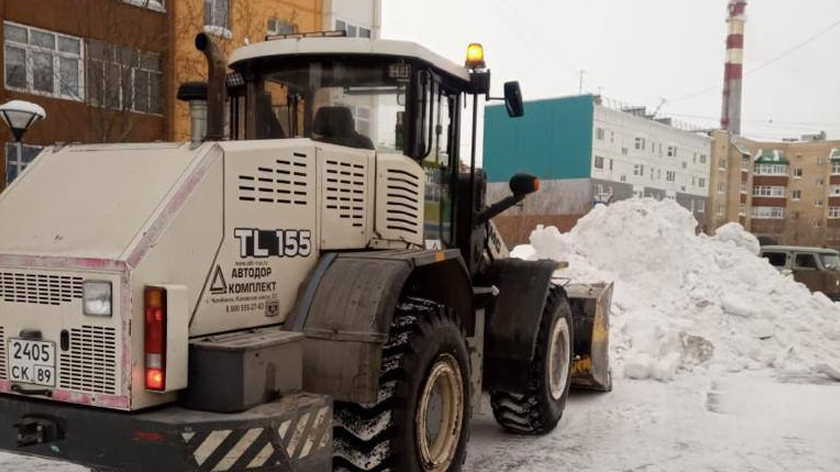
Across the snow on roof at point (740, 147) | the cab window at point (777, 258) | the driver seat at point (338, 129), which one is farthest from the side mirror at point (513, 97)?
the snow on roof at point (740, 147)

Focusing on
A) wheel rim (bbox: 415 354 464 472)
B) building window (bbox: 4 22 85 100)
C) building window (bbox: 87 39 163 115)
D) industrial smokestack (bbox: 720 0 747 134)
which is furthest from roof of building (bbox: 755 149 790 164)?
wheel rim (bbox: 415 354 464 472)

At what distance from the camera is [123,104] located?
14070mm

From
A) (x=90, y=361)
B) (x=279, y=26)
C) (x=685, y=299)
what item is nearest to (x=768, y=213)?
(x=279, y=26)

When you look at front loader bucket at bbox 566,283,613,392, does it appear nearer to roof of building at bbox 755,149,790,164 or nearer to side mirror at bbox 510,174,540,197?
side mirror at bbox 510,174,540,197

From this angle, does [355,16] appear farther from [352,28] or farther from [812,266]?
[812,266]

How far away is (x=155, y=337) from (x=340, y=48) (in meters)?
2.39

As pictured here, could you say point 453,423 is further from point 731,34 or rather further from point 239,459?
point 731,34

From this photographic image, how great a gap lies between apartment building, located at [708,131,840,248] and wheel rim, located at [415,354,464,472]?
240 feet

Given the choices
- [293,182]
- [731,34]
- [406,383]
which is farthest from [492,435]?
[731,34]

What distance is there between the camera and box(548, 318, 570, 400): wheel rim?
6809mm

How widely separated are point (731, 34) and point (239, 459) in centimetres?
7506

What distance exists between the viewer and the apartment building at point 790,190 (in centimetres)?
7525

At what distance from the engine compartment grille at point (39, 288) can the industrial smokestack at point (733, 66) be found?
236 ft

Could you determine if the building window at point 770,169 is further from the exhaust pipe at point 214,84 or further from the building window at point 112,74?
the exhaust pipe at point 214,84
